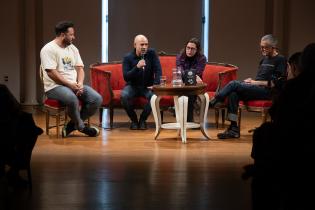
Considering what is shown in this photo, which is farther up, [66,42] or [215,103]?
[66,42]

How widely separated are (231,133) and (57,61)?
217cm

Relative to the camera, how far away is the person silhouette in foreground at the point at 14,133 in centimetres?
429

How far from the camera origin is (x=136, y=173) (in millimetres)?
5512

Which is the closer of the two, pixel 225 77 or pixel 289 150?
pixel 289 150

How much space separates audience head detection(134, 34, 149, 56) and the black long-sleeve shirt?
9 cm

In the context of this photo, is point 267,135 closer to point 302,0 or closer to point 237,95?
point 237,95

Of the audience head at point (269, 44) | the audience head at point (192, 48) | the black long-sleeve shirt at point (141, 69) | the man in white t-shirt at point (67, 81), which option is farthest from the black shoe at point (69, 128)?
the audience head at point (269, 44)

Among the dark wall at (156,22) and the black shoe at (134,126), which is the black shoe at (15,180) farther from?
the dark wall at (156,22)

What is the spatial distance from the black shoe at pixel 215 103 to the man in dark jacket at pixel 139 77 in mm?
764

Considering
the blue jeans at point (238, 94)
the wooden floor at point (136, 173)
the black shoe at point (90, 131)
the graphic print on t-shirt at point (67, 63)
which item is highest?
the graphic print on t-shirt at point (67, 63)

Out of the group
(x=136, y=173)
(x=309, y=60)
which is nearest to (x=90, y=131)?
(x=136, y=173)

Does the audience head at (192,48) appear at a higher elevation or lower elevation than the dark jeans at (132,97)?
higher

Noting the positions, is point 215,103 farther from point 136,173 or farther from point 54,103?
point 136,173

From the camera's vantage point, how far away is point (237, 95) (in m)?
7.46
